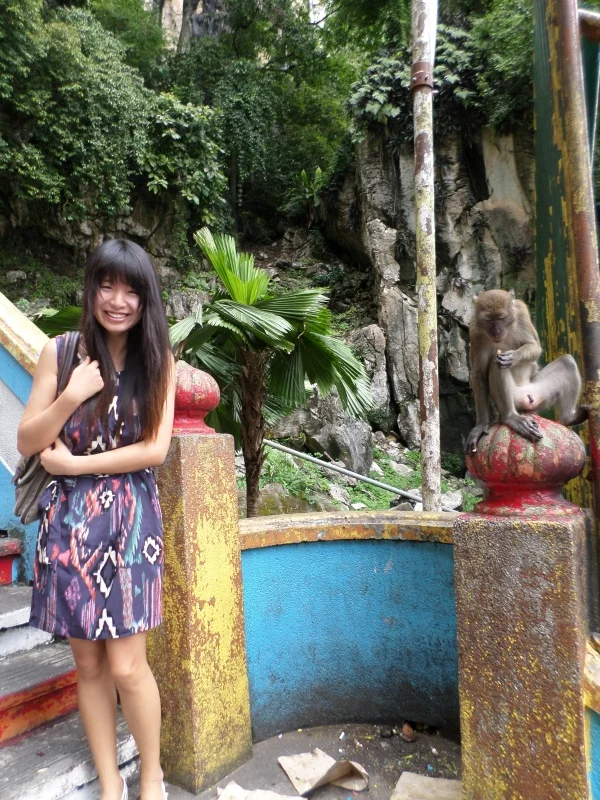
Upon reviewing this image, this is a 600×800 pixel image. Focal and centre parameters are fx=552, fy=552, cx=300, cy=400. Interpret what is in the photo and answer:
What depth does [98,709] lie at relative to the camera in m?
1.66

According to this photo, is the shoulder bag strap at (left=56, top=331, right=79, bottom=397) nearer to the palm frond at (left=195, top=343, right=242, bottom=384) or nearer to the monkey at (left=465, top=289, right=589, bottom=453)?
the monkey at (left=465, top=289, right=589, bottom=453)

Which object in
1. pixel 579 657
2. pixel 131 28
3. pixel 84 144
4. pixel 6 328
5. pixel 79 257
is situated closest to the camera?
pixel 579 657

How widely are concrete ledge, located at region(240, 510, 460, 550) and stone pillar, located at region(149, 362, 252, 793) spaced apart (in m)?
0.26

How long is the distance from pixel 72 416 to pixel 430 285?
11.9 feet

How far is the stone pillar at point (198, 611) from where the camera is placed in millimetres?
1974

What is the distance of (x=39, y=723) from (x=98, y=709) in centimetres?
52

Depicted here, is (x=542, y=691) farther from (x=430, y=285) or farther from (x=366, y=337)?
(x=366, y=337)

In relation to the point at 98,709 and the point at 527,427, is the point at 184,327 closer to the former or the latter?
the point at 98,709

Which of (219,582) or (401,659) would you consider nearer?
(219,582)

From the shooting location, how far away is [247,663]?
93.0 inches

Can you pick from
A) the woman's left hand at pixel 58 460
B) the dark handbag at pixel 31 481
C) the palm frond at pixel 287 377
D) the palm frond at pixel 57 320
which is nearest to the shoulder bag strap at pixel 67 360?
the dark handbag at pixel 31 481

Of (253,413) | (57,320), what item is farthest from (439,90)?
(57,320)

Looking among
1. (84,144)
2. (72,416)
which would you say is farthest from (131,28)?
(72,416)

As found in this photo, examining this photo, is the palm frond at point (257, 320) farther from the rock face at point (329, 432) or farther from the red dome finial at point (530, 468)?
the rock face at point (329, 432)
